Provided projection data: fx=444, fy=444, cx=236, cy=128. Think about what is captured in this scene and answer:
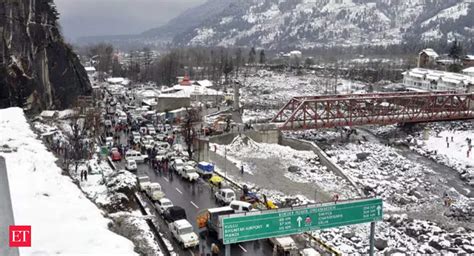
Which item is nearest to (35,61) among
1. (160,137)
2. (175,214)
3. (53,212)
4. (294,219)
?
(160,137)

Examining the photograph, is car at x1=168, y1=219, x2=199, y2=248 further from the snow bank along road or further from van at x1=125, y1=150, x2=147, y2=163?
van at x1=125, y1=150, x2=147, y2=163

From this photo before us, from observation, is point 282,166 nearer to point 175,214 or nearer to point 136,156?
point 136,156

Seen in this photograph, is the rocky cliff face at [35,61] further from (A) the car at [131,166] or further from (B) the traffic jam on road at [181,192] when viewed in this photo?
(A) the car at [131,166]

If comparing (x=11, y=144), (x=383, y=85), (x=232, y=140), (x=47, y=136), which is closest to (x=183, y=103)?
(x=232, y=140)

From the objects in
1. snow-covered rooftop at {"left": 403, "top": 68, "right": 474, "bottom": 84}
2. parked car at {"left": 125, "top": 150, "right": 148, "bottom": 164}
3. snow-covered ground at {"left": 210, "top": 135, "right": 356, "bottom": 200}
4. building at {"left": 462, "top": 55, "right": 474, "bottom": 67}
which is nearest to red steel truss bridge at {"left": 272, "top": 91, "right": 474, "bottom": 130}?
snow-covered ground at {"left": 210, "top": 135, "right": 356, "bottom": 200}

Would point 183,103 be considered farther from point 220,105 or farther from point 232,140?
point 232,140

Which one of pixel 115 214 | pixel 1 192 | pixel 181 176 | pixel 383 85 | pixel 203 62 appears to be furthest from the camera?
pixel 203 62
